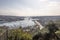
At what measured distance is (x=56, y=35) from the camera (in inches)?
98.3

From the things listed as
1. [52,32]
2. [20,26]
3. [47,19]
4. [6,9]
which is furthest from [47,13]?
[6,9]

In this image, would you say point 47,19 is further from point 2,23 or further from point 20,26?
point 2,23

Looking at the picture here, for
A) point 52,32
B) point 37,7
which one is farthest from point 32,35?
point 37,7

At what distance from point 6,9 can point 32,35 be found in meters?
0.71

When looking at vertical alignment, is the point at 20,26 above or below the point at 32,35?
above

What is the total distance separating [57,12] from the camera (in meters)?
2.59

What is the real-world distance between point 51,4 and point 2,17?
1.00 meters

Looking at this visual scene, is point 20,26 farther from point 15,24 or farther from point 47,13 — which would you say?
point 47,13

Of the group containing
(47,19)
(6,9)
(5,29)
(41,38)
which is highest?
(6,9)

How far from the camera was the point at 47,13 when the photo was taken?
8.54 feet

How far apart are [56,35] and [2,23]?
106 centimetres

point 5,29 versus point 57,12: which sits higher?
point 57,12

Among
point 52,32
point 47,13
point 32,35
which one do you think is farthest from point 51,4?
point 32,35

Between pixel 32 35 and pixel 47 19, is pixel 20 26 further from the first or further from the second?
pixel 47 19
